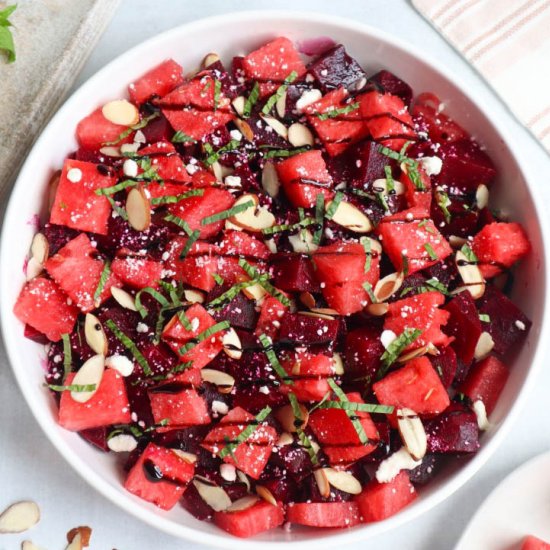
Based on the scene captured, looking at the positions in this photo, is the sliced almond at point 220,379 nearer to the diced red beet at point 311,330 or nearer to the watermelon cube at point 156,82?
the diced red beet at point 311,330

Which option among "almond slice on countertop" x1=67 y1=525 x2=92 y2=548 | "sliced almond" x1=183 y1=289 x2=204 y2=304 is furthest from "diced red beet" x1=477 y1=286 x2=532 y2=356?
"almond slice on countertop" x1=67 y1=525 x2=92 y2=548

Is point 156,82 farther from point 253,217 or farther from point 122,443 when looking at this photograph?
point 122,443

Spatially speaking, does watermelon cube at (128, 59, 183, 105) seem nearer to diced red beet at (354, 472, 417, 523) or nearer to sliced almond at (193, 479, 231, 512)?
sliced almond at (193, 479, 231, 512)

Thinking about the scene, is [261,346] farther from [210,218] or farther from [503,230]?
[503,230]

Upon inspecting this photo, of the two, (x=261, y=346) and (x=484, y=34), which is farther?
(x=484, y=34)

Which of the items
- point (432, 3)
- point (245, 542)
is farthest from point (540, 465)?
point (432, 3)

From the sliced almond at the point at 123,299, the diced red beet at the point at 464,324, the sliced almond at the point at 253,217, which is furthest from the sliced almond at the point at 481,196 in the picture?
the sliced almond at the point at 123,299

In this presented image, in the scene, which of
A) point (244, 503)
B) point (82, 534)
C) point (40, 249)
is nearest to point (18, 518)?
point (82, 534)
